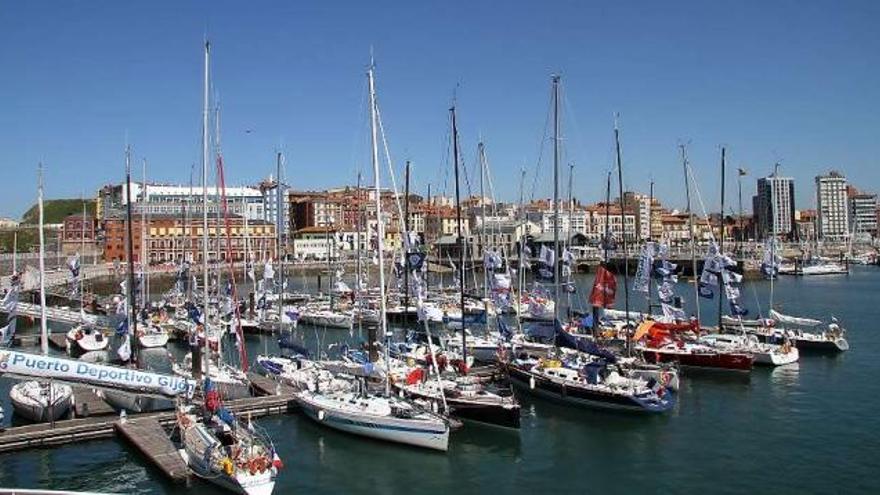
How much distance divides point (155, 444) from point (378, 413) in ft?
21.2

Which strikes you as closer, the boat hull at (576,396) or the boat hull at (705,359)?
the boat hull at (576,396)

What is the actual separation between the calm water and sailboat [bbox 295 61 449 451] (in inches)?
16.0

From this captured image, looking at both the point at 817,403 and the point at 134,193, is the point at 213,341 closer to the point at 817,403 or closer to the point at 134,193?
the point at 817,403

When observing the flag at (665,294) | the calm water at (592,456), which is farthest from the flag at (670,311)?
the calm water at (592,456)

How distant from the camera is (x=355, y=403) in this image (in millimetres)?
24578

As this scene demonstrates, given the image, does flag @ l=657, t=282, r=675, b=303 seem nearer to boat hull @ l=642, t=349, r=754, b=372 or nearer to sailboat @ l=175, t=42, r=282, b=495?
boat hull @ l=642, t=349, r=754, b=372

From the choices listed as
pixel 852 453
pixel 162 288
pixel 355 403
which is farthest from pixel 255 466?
pixel 162 288

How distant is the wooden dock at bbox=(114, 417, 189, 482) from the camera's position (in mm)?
20266

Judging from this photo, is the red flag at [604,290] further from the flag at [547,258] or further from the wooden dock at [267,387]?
the wooden dock at [267,387]

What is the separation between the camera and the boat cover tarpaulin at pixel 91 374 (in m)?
22.1

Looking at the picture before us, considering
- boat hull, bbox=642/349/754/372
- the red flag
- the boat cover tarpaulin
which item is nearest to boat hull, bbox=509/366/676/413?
the red flag

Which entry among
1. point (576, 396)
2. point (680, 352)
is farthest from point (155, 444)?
point (680, 352)

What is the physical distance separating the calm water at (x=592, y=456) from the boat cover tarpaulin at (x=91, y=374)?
6.27 feet

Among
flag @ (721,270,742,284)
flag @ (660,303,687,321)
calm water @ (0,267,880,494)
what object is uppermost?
flag @ (721,270,742,284)
